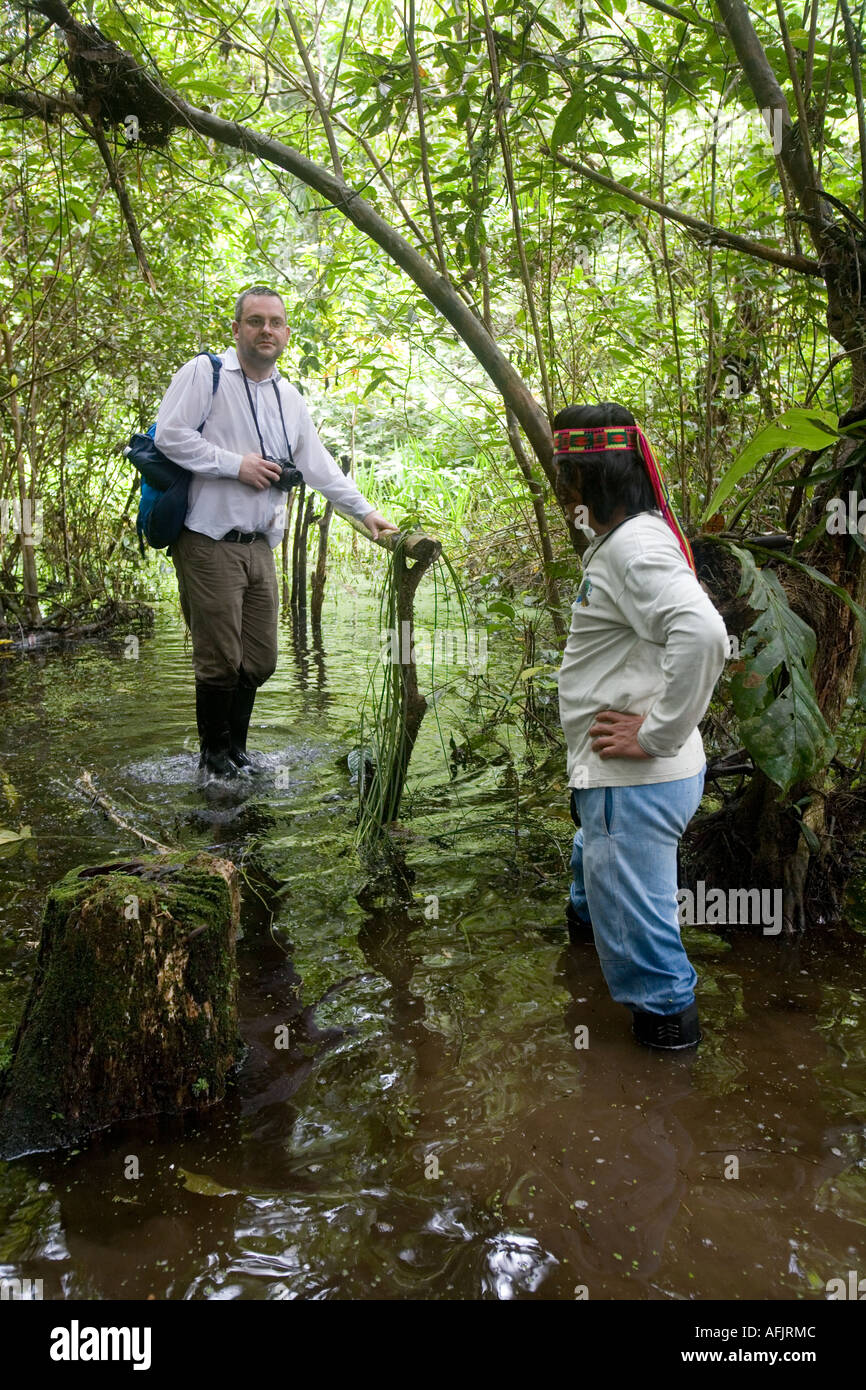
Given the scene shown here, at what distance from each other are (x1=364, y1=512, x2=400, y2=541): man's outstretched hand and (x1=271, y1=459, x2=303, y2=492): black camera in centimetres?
50

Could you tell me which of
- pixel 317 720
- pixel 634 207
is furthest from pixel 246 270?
pixel 634 207

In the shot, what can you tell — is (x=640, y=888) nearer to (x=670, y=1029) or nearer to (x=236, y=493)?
(x=670, y=1029)

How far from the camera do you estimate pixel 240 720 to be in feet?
15.3

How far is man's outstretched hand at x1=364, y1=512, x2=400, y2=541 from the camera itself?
377cm

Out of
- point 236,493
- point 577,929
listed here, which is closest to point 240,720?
point 236,493

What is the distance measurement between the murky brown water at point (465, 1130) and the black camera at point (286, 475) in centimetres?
170

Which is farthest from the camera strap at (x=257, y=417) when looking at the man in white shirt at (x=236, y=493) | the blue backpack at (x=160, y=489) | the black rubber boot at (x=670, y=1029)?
the black rubber boot at (x=670, y=1029)

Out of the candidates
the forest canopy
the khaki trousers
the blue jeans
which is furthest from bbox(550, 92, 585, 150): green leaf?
the blue jeans

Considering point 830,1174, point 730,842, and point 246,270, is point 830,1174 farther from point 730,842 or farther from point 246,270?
point 246,270

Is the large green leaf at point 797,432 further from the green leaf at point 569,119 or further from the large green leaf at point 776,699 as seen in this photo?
the green leaf at point 569,119

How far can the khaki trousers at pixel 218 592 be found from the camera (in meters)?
4.21

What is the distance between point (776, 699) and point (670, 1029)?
34.9 inches

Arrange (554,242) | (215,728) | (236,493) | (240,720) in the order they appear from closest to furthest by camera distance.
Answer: (236,493) → (554,242) → (215,728) → (240,720)
